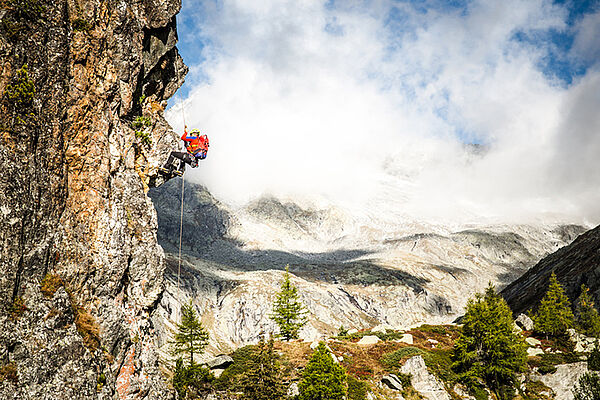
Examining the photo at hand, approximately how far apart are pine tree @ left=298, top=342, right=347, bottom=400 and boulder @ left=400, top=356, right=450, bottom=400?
12907 millimetres

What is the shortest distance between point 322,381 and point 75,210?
892 inches

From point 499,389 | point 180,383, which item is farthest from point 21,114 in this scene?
point 499,389

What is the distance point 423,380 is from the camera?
128 ft

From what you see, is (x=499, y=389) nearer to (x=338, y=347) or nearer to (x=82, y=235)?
(x=338, y=347)

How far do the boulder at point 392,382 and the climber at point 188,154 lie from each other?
29.1m

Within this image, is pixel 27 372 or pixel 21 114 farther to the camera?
pixel 21 114

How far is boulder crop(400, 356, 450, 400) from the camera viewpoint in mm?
37812

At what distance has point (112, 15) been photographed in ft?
54.7

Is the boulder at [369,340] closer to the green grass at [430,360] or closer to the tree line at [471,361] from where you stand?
the green grass at [430,360]

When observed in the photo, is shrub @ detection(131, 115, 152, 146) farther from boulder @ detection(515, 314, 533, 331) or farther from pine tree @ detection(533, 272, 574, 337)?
boulder @ detection(515, 314, 533, 331)

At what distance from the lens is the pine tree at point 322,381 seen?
94.5 ft

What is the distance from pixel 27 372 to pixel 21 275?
109 inches

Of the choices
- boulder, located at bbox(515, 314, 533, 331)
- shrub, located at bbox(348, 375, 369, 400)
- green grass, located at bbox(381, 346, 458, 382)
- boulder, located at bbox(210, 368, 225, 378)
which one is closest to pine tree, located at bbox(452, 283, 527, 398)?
green grass, located at bbox(381, 346, 458, 382)

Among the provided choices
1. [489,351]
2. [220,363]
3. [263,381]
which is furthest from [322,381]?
[489,351]
